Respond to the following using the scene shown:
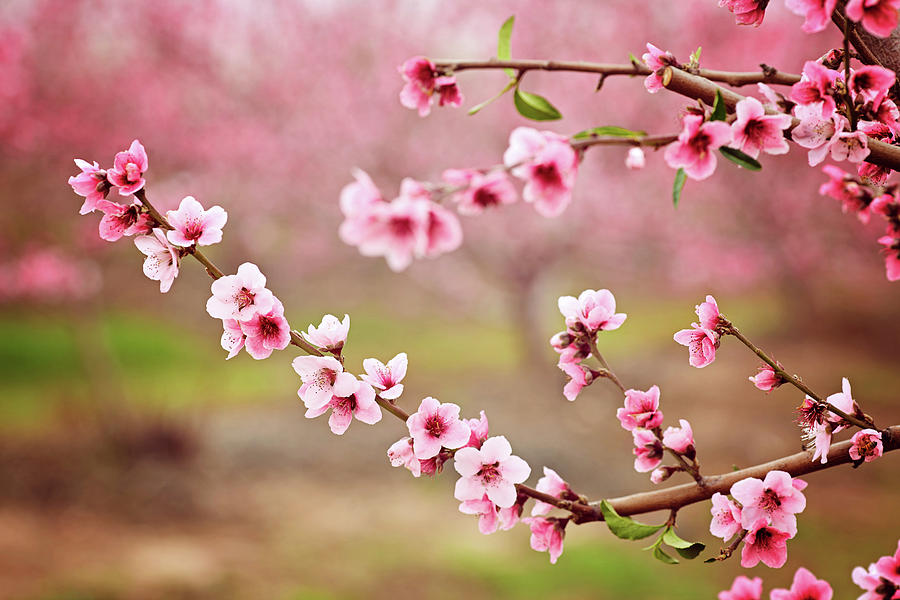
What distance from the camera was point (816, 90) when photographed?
735mm

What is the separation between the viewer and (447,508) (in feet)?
14.4

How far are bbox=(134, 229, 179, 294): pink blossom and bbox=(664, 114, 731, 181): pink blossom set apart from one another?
0.55 meters

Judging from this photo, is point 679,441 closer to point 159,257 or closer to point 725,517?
point 725,517

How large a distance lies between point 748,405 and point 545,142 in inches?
242

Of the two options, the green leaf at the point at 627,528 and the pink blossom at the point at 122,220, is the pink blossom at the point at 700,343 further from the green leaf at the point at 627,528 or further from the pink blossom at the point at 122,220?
the pink blossom at the point at 122,220

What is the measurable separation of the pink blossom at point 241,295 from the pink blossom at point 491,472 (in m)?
0.28

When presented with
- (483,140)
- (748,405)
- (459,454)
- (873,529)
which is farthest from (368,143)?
(459,454)

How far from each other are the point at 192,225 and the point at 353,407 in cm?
29

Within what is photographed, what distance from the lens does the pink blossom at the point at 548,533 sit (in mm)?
861

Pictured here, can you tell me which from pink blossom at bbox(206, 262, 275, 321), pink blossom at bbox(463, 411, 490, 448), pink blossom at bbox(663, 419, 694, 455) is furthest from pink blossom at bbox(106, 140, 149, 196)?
pink blossom at bbox(663, 419, 694, 455)

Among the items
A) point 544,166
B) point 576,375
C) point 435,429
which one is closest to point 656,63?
point 544,166

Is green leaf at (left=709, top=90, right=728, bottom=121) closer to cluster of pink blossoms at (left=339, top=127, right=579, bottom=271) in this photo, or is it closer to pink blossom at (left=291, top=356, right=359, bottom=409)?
cluster of pink blossoms at (left=339, top=127, right=579, bottom=271)

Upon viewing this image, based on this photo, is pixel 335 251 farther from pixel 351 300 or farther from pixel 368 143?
pixel 368 143

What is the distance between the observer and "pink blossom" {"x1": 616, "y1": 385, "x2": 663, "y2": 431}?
34.4 inches
